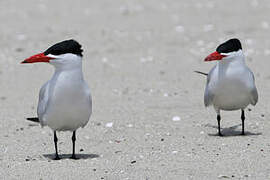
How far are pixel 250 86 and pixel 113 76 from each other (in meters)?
4.03

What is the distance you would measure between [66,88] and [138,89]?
13.0ft

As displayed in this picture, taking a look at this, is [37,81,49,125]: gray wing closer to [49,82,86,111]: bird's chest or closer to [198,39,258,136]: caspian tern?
[49,82,86,111]: bird's chest

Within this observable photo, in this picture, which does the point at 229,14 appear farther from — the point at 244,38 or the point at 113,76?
the point at 113,76

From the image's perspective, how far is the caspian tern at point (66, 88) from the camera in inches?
218

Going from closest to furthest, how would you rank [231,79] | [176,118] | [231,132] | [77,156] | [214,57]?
[77,156] < [214,57] < [231,79] < [231,132] < [176,118]

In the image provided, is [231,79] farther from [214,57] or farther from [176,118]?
[176,118]

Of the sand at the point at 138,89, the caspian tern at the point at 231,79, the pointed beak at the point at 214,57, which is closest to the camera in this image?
the sand at the point at 138,89

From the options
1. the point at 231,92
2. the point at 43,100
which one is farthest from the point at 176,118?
the point at 43,100

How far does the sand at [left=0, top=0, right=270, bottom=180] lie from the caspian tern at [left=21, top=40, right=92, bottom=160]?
407 millimetres

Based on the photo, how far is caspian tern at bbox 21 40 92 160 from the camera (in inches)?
218

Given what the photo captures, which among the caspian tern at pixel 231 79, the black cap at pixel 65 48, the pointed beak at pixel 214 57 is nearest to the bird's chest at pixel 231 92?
the caspian tern at pixel 231 79

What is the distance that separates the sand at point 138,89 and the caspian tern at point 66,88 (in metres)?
0.41

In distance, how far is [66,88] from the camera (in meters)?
5.57

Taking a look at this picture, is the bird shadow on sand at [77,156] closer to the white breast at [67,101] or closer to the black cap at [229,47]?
the white breast at [67,101]
